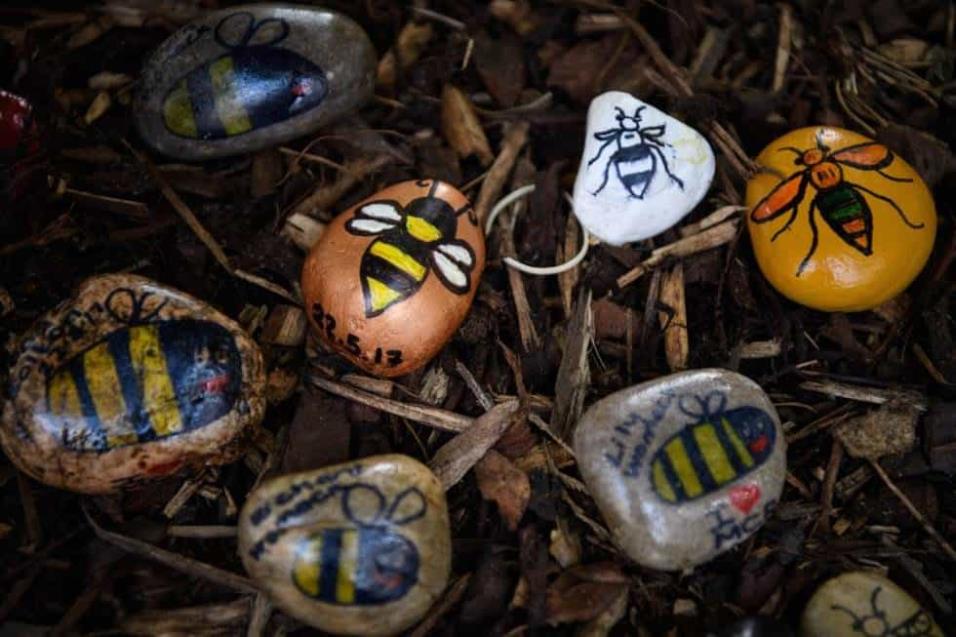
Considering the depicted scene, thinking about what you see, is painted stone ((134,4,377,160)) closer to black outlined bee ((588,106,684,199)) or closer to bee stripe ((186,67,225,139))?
bee stripe ((186,67,225,139))

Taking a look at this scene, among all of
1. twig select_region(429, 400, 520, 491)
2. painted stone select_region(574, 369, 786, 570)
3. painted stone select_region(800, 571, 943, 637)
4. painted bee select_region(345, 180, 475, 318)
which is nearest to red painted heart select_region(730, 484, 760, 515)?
painted stone select_region(574, 369, 786, 570)

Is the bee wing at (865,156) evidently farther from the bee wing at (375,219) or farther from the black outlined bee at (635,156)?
the bee wing at (375,219)

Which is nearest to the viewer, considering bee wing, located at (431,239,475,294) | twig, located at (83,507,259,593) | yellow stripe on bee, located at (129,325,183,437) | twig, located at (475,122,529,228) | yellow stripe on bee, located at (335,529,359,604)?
yellow stripe on bee, located at (335,529,359,604)

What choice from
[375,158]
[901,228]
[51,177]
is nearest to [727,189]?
[901,228]

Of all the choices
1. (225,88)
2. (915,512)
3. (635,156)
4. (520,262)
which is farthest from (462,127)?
(915,512)

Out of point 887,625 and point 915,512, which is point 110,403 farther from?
point 915,512

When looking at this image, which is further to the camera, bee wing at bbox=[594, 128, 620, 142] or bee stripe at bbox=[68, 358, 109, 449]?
bee wing at bbox=[594, 128, 620, 142]
